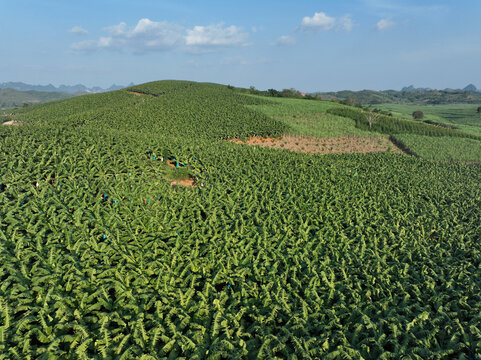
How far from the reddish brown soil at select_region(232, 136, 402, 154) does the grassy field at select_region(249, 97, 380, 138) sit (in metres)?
1.70

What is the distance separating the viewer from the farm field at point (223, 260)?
207 inches

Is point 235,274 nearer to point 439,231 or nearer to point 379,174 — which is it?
point 439,231

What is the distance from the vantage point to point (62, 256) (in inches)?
271

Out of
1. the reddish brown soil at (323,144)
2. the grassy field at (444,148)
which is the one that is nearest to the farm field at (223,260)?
the reddish brown soil at (323,144)

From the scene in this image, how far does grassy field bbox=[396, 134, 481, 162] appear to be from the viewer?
27.9m

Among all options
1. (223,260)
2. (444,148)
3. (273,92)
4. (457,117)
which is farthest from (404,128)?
(457,117)

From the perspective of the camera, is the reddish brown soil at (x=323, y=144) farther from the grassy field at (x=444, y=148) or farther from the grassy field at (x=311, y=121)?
the grassy field at (x=444, y=148)

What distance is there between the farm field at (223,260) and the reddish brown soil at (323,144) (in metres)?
14.6

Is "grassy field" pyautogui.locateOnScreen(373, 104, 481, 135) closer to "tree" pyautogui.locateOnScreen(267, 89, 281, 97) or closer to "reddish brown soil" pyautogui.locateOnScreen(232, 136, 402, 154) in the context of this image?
"reddish brown soil" pyautogui.locateOnScreen(232, 136, 402, 154)

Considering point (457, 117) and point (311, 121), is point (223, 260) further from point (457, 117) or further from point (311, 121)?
point (457, 117)

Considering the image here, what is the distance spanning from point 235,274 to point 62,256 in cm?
479

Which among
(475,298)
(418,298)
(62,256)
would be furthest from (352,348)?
(62,256)

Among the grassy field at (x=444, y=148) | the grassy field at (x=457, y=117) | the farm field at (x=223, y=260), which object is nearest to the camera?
the farm field at (x=223, y=260)

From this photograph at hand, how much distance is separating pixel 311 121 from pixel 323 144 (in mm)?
12693
